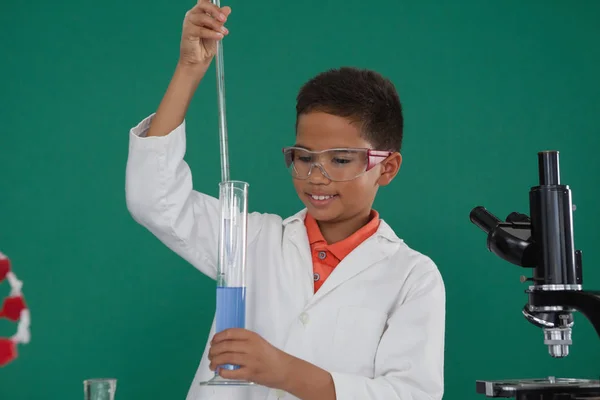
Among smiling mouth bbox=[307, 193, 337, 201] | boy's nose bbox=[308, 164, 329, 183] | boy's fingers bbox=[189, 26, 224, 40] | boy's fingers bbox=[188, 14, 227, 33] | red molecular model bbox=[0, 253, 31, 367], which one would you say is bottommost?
red molecular model bbox=[0, 253, 31, 367]

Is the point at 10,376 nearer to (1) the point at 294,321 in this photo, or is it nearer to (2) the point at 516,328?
(1) the point at 294,321

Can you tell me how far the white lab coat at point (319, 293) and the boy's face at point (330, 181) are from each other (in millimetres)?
97

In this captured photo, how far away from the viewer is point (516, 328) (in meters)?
2.18

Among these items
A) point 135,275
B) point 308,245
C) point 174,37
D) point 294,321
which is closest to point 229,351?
point 294,321

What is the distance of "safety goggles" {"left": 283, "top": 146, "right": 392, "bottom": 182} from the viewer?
1450 mm

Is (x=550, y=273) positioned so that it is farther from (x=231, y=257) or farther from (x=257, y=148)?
(x=257, y=148)

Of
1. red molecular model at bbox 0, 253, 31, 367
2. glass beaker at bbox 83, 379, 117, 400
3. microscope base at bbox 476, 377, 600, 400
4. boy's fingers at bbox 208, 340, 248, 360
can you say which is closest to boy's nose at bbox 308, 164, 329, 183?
boy's fingers at bbox 208, 340, 248, 360

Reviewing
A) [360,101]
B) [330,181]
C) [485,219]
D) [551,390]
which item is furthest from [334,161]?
[551,390]

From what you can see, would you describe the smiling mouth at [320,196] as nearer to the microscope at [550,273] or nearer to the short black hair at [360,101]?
the short black hair at [360,101]

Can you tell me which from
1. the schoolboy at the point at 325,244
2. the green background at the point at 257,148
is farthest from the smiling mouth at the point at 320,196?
the green background at the point at 257,148

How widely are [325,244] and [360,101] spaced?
31 centimetres

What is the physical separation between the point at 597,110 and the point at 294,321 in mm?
1310

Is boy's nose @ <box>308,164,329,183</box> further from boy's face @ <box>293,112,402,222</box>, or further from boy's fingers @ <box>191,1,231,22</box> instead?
boy's fingers @ <box>191,1,231,22</box>

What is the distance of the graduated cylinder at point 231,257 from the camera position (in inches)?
42.2
